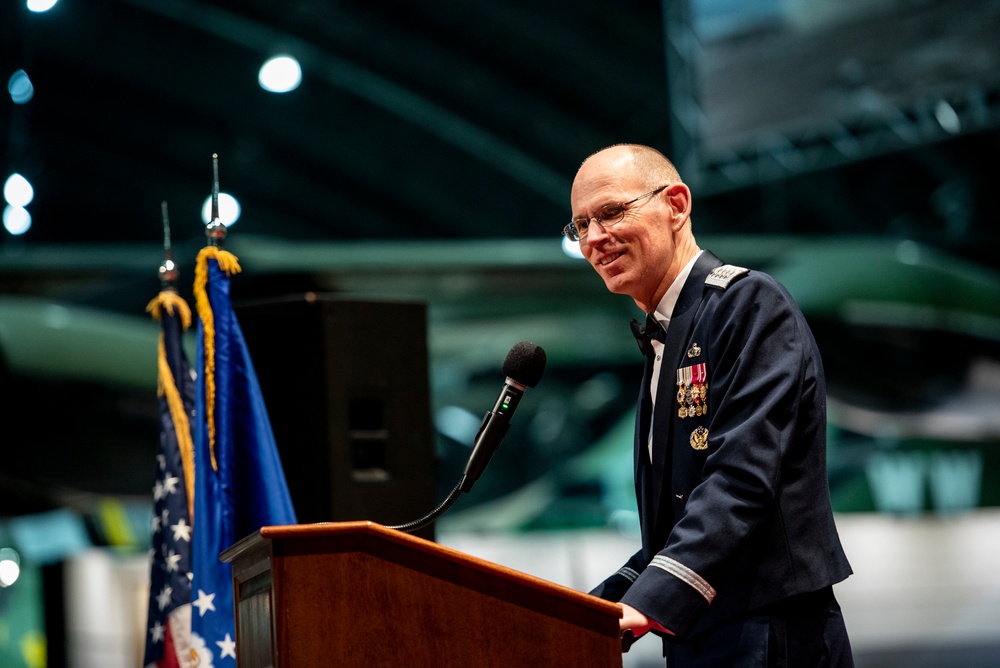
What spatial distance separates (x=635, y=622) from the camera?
58.0 inches

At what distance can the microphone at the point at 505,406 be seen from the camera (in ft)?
5.73

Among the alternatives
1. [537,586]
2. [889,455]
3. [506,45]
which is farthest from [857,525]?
[537,586]

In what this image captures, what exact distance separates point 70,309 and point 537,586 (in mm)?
4838

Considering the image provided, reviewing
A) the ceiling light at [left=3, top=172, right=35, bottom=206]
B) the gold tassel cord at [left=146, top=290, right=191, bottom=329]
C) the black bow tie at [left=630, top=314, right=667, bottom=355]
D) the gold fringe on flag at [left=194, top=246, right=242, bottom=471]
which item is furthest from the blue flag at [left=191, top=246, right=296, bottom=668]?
the ceiling light at [left=3, top=172, right=35, bottom=206]

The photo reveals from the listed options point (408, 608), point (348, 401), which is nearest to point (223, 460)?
point (348, 401)

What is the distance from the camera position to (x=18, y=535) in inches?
209

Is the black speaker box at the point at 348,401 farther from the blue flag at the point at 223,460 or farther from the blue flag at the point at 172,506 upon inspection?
the blue flag at the point at 172,506

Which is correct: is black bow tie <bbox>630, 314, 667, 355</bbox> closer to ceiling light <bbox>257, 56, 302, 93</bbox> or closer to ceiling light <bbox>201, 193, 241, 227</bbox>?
ceiling light <bbox>201, 193, 241, 227</bbox>

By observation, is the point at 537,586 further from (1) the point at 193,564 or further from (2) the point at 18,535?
(2) the point at 18,535

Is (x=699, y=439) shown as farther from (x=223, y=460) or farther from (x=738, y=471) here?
(x=223, y=460)

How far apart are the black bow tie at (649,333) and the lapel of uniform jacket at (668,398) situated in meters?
0.03

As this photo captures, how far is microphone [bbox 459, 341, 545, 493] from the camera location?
175 cm

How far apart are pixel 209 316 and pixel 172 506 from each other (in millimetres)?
592

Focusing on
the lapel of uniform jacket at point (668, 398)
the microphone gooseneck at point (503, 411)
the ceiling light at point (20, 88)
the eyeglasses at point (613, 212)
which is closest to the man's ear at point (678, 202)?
the eyeglasses at point (613, 212)
